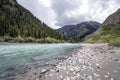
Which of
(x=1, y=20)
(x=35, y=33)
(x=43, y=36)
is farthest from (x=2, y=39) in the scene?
(x=43, y=36)

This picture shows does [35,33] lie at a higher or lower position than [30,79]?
higher

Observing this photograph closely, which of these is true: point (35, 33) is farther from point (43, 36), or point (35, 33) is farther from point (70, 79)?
point (70, 79)

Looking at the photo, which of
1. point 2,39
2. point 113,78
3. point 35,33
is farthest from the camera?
point 35,33

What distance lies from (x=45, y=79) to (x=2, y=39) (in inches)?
4938

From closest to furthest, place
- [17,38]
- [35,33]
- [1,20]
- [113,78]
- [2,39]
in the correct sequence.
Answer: [113,78] → [2,39] → [17,38] → [1,20] → [35,33]

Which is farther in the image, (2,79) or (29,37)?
(29,37)

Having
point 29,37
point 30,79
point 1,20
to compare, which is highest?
point 1,20

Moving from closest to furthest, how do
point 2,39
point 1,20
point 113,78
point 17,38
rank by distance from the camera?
point 113,78
point 2,39
point 17,38
point 1,20

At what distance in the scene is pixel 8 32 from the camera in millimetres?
150750

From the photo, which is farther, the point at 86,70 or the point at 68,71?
the point at 86,70

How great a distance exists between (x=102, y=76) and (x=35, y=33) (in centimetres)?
16477

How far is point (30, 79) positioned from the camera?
1403 cm

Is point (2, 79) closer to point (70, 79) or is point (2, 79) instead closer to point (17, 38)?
point (70, 79)

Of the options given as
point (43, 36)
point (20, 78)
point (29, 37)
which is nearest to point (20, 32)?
point (29, 37)
